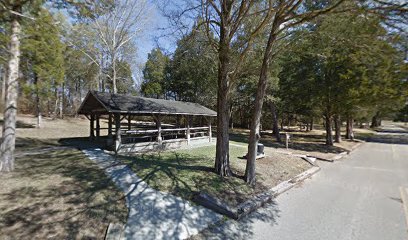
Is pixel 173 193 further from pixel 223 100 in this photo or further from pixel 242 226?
pixel 223 100

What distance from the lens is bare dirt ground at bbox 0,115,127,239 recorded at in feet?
13.3

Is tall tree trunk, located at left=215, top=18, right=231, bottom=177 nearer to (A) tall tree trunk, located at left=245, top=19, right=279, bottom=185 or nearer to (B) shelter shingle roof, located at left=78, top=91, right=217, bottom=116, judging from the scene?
(A) tall tree trunk, located at left=245, top=19, right=279, bottom=185

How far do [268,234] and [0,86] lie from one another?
1511 inches

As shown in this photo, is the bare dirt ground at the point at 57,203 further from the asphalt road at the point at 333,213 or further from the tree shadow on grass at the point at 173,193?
the asphalt road at the point at 333,213

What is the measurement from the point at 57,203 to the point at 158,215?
88.4 inches

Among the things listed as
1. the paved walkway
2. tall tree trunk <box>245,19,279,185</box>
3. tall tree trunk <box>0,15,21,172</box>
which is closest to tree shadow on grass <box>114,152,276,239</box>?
the paved walkway

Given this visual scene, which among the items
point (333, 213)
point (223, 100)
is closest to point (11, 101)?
point (223, 100)

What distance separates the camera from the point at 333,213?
5625 millimetres

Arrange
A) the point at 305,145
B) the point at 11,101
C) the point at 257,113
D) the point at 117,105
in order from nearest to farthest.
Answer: the point at 11,101 → the point at 257,113 → the point at 117,105 → the point at 305,145

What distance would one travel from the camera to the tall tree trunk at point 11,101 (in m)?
6.50

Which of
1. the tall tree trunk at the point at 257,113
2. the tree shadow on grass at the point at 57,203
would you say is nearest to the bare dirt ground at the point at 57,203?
the tree shadow on grass at the point at 57,203

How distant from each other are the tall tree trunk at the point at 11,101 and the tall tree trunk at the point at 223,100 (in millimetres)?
6162

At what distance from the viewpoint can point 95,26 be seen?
2178 cm

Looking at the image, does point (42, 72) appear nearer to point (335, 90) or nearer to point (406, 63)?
point (406, 63)
